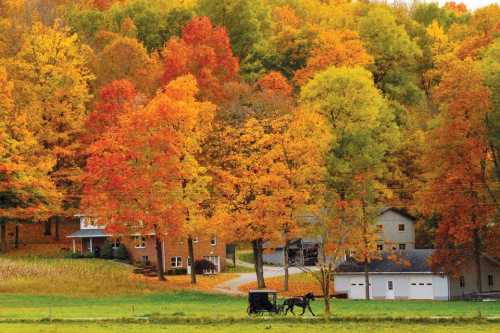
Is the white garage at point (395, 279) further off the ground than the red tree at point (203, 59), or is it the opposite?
the red tree at point (203, 59)

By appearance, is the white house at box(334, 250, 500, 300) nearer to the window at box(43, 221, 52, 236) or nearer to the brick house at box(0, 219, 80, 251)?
the brick house at box(0, 219, 80, 251)

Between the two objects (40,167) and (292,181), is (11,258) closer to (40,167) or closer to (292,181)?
(40,167)

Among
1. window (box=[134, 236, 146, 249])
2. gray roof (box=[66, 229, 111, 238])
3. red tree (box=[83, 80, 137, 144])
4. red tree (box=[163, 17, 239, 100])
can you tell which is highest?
red tree (box=[163, 17, 239, 100])

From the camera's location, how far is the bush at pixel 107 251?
9506 centimetres

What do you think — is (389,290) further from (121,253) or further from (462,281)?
(121,253)

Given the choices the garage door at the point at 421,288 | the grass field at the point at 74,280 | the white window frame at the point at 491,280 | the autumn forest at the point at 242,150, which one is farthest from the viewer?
the white window frame at the point at 491,280

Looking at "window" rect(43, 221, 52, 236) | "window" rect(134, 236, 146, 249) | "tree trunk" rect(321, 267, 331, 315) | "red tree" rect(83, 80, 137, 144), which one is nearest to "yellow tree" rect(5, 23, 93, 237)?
"red tree" rect(83, 80, 137, 144)

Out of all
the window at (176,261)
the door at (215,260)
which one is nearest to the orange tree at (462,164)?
the door at (215,260)

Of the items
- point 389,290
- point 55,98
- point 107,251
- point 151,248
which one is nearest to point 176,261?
point 151,248

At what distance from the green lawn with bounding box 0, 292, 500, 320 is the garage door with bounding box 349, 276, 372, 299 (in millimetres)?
16153

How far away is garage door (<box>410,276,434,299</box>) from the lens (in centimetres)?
8500

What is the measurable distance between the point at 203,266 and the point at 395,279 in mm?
20195

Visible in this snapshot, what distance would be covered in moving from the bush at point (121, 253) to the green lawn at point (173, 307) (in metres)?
19.7

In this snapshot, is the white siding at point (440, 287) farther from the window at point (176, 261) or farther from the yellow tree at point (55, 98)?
the yellow tree at point (55, 98)
